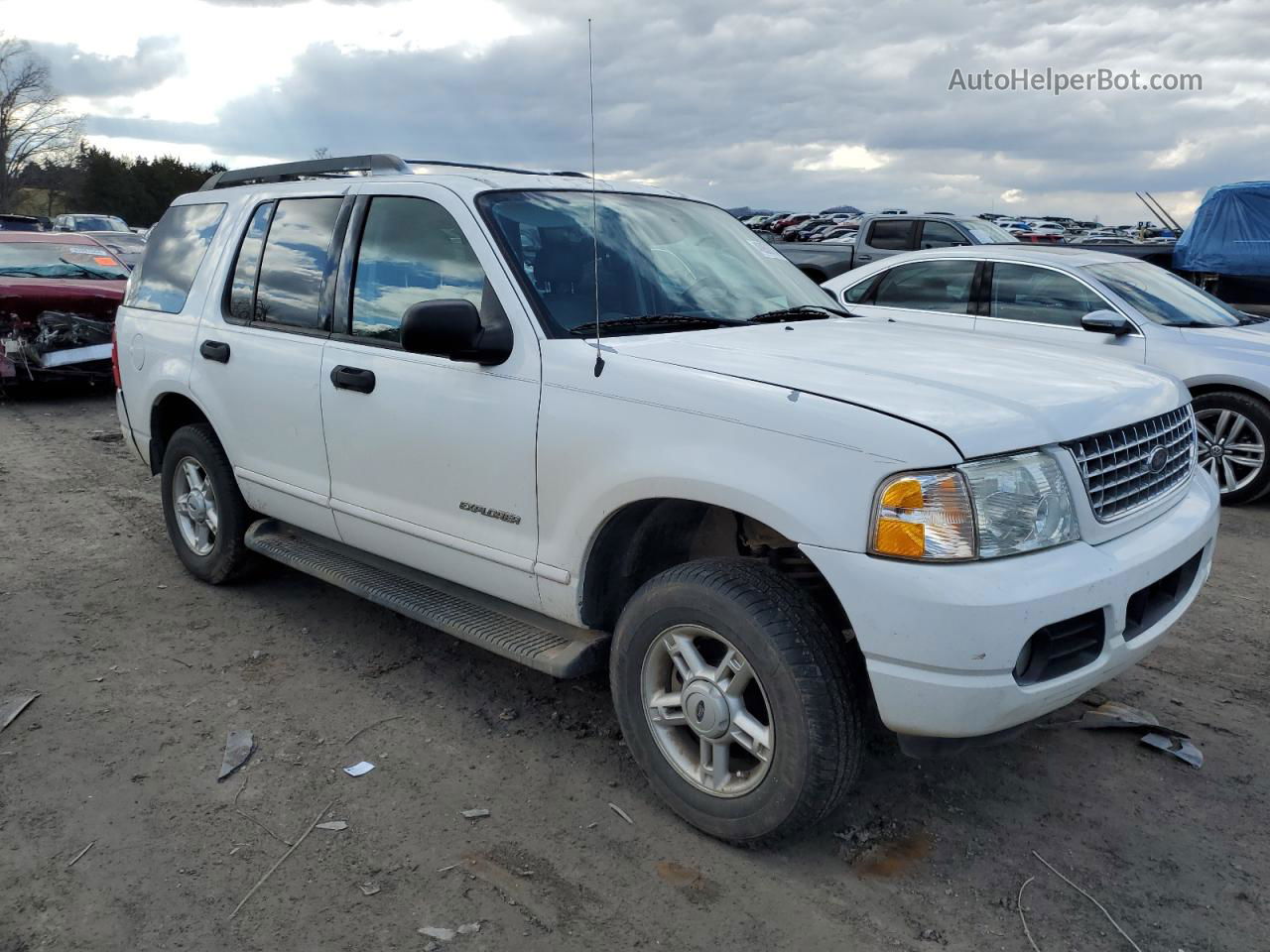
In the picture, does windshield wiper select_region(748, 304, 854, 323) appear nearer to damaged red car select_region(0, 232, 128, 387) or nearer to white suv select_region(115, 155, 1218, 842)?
white suv select_region(115, 155, 1218, 842)

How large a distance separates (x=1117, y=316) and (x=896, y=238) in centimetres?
644

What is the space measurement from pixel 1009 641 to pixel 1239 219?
1441 cm

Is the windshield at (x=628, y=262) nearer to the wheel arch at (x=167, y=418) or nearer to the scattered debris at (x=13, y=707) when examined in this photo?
the wheel arch at (x=167, y=418)

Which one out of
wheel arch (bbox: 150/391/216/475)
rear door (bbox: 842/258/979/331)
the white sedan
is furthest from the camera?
rear door (bbox: 842/258/979/331)

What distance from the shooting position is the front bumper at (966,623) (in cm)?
255

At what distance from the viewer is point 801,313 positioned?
413 cm

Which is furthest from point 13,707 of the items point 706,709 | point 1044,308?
point 1044,308

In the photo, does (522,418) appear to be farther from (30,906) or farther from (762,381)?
(30,906)

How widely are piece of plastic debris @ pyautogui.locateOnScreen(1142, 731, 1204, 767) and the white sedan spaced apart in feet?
10.8

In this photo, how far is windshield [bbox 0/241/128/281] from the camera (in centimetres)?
1120

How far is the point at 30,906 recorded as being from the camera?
284 centimetres

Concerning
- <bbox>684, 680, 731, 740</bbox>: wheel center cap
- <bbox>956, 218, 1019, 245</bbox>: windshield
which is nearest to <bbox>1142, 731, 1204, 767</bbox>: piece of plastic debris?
<bbox>684, 680, 731, 740</bbox>: wheel center cap

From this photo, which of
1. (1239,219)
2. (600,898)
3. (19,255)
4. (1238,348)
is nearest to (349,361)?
(600,898)

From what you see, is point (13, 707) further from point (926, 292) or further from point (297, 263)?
point (926, 292)
